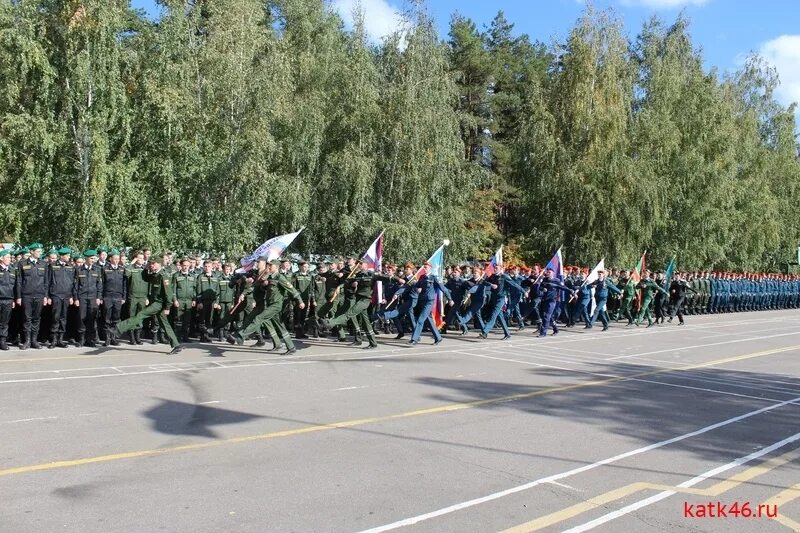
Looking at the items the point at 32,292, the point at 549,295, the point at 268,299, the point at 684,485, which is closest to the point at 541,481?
the point at 684,485

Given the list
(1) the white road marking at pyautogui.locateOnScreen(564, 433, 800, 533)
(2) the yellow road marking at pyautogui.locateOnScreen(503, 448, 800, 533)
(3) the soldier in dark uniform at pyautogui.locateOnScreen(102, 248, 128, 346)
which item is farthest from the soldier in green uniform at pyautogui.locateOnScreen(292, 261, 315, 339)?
(2) the yellow road marking at pyautogui.locateOnScreen(503, 448, 800, 533)

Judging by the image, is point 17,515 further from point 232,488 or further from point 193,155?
point 193,155

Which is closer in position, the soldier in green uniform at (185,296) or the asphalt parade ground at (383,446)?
the asphalt parade ground at (383,446)

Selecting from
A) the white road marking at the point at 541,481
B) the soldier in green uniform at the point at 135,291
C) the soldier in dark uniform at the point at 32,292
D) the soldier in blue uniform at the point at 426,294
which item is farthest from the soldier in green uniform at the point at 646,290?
the soldier in dark uniform at the point at 32,292

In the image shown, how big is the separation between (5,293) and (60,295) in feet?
3.14

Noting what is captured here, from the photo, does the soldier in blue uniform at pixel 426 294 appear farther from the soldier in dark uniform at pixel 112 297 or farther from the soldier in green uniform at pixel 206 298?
the soldier in dark uniform at pixel 112 297

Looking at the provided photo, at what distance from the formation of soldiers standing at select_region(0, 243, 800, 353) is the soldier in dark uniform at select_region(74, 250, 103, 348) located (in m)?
0.02

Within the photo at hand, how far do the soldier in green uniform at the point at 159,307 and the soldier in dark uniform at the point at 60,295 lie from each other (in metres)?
1.05

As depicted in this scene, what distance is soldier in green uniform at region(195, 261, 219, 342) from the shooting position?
16062 millimetres

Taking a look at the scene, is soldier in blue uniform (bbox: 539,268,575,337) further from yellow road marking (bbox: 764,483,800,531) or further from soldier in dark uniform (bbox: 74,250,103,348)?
yellow road marking (bbox: 764,483,800,531)

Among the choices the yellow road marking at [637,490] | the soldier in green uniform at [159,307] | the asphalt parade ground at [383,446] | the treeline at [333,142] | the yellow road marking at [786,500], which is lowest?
the yellow road marking at [786,500]

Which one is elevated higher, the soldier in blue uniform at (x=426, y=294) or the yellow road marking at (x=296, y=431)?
the soldier in blue uniform at (x=426, y=294)

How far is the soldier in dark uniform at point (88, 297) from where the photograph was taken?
14.3 metres

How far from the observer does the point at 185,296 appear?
51.3ft
